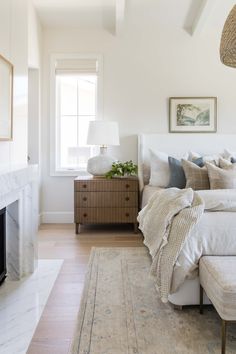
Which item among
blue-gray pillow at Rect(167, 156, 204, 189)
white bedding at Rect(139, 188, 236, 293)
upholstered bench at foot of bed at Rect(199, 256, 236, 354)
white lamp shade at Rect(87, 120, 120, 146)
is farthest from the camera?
white lamp shade at Rect(87, 120, 120, 146)

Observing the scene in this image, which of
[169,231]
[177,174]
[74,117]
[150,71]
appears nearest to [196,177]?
[177,174]

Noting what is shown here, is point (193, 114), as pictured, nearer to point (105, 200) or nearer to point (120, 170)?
point (120, 170)

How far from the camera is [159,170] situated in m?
4.12

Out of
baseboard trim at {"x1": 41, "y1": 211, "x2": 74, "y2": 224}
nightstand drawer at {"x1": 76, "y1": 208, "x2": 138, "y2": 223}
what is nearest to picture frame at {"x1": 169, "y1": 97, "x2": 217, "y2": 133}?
nightstand drawer at {"x1": 76, "y1": 208, "x2": 138, "y2": 223}

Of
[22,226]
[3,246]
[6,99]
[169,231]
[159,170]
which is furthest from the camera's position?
[159,170]

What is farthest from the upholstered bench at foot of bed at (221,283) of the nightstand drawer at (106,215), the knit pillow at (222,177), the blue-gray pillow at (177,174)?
the nightstand drawer at (106,215)

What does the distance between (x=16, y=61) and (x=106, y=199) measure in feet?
6.68

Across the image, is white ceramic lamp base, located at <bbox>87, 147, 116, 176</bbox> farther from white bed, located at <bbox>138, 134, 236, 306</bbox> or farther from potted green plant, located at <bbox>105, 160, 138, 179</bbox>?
white bed, located at <bbox>138, 134, 236, 306</bbox>

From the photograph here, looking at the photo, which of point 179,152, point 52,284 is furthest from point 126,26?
point 52,284

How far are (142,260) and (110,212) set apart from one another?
1099 millimetres

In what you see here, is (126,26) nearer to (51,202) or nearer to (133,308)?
(51,202)

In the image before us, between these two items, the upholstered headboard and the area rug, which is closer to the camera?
the area rug

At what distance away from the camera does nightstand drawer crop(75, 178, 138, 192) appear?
416 cm

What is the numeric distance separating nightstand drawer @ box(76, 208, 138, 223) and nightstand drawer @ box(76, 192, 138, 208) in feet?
0.19
